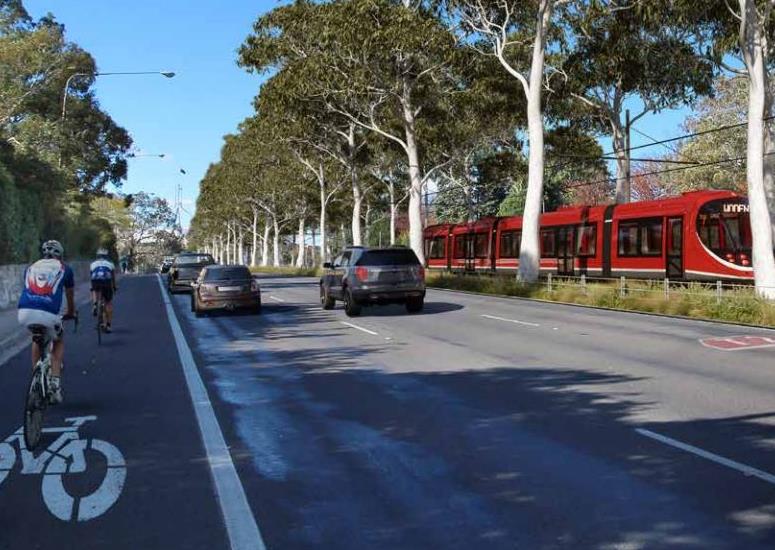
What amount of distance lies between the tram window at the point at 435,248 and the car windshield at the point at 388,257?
90.4ft

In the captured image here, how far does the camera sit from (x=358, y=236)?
4903 cm

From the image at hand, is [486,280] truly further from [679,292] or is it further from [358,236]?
[358,236]

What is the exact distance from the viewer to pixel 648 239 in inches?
1155

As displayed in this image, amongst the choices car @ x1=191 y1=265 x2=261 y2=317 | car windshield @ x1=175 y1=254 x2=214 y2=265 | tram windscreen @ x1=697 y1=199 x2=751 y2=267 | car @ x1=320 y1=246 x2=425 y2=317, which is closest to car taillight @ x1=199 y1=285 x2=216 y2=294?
car @ x1=191 y1=265 x2=261 y2=317

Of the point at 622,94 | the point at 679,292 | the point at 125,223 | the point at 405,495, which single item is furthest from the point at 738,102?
the point at 125,223

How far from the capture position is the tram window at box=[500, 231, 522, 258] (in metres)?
39.0

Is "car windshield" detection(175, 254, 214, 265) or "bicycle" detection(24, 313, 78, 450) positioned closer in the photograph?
"bicycle" detection(24, 313, 78, 450)

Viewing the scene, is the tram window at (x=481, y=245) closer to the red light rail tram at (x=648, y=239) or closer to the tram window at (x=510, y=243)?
the red light rail tram at (x=648, y=239)

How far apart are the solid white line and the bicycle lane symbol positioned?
0.71 metres

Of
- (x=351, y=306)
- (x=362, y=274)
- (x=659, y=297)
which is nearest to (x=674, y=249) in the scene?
(x=659, y=297)

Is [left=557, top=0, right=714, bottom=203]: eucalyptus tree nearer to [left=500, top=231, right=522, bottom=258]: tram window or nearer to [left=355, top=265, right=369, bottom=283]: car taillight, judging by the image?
[left=500, top=231, right=522, bottom=258]: tram window

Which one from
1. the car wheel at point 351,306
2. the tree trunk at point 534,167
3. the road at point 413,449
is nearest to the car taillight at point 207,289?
the car wheel at point 351,306

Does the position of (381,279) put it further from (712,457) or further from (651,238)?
(712,457)

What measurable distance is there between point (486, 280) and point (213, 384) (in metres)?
21.5
